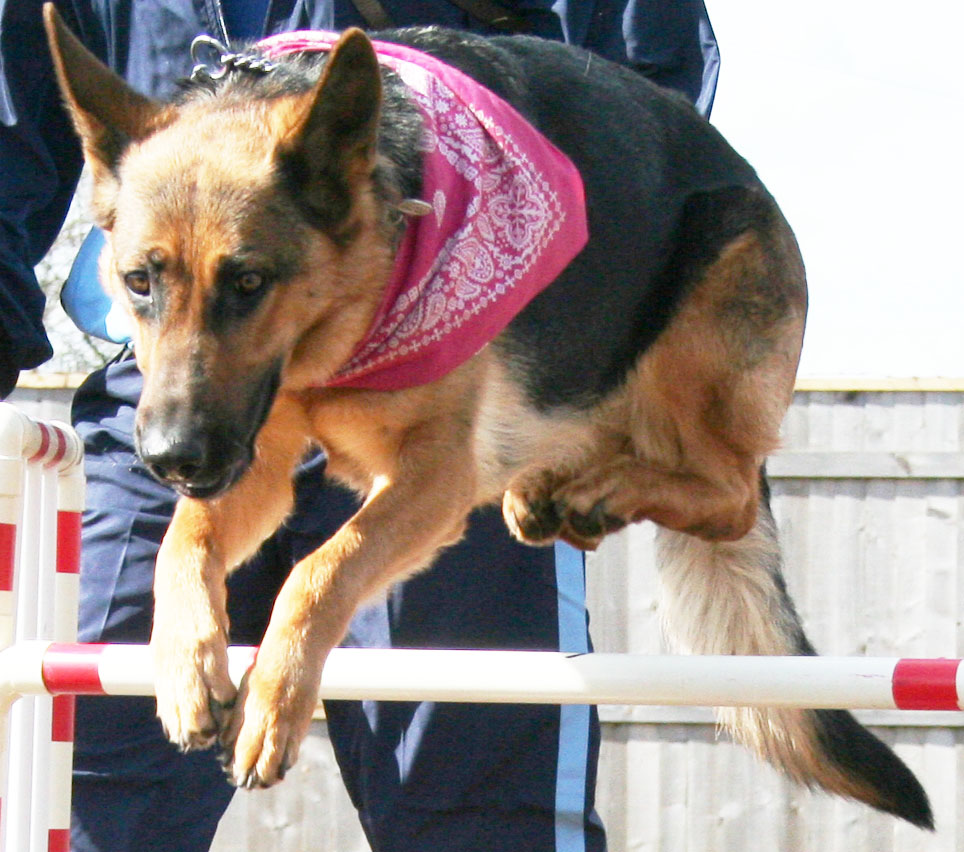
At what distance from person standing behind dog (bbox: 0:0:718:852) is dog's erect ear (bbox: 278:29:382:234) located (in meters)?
0.74

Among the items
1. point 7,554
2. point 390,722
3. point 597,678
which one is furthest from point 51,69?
point 597,678

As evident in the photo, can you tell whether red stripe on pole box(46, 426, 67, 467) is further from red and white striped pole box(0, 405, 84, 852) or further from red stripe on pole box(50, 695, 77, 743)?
red stripe on pole box(50, 695, 77, 743)

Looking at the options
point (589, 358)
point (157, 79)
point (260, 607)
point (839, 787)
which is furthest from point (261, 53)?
point (839, 787)

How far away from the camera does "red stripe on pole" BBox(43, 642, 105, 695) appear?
2441mm

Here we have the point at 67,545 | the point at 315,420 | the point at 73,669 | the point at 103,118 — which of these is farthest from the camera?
the point at 67,545

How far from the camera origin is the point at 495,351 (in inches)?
117

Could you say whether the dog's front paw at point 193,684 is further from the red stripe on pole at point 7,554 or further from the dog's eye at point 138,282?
the dog's eye at point 138,282

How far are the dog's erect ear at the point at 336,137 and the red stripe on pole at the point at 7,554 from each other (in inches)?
29.0

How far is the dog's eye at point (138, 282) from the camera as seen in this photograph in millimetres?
2357

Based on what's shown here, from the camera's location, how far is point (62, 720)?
2855 mm

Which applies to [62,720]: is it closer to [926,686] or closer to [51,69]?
[51,69]

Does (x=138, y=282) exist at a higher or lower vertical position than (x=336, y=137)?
lower

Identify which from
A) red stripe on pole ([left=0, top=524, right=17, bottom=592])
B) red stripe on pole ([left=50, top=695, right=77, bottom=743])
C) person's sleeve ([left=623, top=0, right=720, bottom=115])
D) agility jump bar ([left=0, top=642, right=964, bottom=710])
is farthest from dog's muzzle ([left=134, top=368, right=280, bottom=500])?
person's sleeve ([left=623, top=0, right=720, bottom=115])

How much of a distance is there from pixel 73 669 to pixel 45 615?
1.39ft
